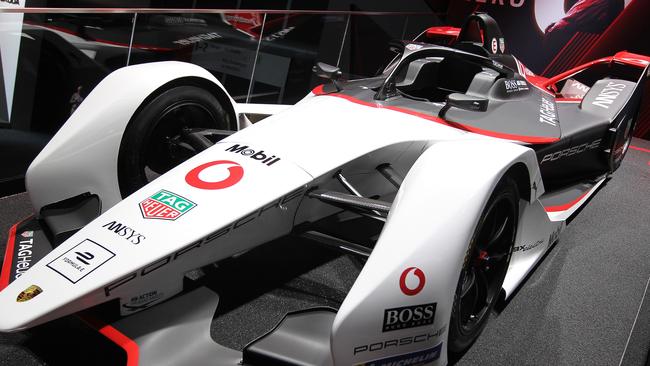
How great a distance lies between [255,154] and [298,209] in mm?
304

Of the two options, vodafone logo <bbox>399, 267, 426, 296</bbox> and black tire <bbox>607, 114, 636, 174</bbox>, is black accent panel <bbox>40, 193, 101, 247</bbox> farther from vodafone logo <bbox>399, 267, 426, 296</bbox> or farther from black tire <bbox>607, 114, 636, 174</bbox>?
black tire <bbox>607, 114, 636, 174</bbox>

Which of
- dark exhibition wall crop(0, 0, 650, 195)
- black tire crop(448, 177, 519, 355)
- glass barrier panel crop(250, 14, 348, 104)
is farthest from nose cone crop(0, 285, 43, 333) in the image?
glass barrier panel crop(250, 14, 348, 104)

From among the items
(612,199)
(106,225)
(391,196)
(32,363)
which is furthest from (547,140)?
(32,363)

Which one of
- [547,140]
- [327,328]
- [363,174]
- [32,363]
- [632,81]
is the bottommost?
[32,363]

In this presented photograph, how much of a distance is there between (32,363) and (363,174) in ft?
4.88

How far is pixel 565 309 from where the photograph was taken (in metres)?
2.51

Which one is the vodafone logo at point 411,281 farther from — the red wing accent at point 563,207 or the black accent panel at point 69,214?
the red wing accent at point 563,207

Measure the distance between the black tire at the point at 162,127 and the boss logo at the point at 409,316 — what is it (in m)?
1.51

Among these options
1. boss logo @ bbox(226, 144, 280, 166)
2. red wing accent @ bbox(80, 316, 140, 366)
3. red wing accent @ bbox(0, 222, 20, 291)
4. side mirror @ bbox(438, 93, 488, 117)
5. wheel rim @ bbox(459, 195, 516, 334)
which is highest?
side mirror @ bbox(438, 93, 488, 117)

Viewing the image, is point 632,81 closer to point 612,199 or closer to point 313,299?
point 612,199

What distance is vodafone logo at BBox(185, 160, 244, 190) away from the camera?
2012mm

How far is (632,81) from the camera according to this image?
13.5 feet

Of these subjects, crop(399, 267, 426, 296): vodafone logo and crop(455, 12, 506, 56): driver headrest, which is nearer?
crop(399, 267, 426, 296): vodafone logo

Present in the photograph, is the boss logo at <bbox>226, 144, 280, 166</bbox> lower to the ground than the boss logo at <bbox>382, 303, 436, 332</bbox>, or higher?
higher
